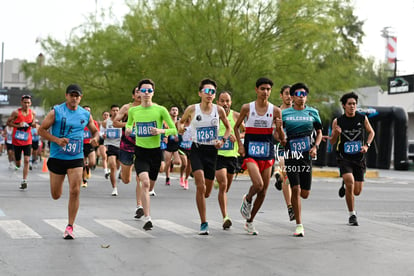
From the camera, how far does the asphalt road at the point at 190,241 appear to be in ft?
24.0

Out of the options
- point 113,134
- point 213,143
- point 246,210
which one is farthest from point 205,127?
point 113,134

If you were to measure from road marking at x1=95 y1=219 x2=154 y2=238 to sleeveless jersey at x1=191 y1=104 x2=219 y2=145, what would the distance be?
140 cm

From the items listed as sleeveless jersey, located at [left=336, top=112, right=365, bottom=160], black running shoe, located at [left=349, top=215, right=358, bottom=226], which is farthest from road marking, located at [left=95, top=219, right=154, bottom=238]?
sleeveless jersey, located at [left=336, top=112, right=365, bottom=160]

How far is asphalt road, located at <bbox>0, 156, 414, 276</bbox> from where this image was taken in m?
7.31

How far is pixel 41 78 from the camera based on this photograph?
40.7 metres

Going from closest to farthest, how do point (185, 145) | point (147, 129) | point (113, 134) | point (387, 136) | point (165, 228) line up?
1. point (165, 228)
2. point (147, 129)
3. point (113, 134)
4. point (185, 145)
5. point (387, 136)

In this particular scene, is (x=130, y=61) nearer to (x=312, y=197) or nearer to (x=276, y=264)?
(x=312, y=197)

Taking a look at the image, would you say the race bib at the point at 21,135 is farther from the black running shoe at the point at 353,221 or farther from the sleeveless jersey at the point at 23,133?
the black running shoe at the point at 353,221

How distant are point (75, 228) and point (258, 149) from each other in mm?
2602

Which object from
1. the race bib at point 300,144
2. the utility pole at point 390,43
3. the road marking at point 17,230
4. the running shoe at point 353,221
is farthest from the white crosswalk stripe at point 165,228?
the utility pole at point 390,43

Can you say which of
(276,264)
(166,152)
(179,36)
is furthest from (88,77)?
(276,264)

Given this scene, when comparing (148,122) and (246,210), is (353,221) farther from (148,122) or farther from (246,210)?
(148,122)

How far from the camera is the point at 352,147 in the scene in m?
11.5

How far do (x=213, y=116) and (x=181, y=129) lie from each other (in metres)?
0.48
